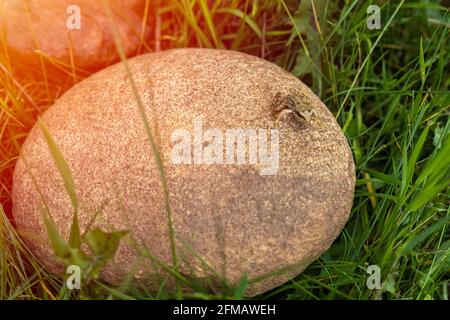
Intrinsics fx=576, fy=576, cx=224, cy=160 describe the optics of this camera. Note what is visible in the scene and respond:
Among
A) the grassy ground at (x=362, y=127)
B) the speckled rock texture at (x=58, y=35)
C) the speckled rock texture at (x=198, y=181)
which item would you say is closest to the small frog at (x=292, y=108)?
the speckled rock texture at (x=198, y=181)

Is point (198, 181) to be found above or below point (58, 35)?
below

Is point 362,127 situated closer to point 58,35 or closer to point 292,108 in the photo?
point 292,108

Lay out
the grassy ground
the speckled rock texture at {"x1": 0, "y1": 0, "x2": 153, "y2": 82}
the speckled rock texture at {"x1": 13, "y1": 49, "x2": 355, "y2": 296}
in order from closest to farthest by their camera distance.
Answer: the speckled rock texture at {"x1": 13, "y1": 49, "x2": 355, "y2": 296} < the grassy ground < the speckled rock texture at {"x1": 0, "y1": 0, "x2": 153, "y2": 82}

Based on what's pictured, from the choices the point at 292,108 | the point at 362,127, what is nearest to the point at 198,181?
the point at 292,108

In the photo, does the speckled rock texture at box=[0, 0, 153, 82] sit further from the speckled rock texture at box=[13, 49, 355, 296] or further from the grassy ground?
the speckled rock texture at box=[13, 49, 355, 296]

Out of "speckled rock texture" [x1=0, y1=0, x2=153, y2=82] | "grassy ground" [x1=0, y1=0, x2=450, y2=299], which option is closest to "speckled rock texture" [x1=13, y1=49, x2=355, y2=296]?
"grassy ground" [x1=0, y1=0, x2=450, y2=299]

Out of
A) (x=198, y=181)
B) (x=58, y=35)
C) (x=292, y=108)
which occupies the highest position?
(x=58, y=35)

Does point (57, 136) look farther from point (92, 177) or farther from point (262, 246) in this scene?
point (262, 246)
